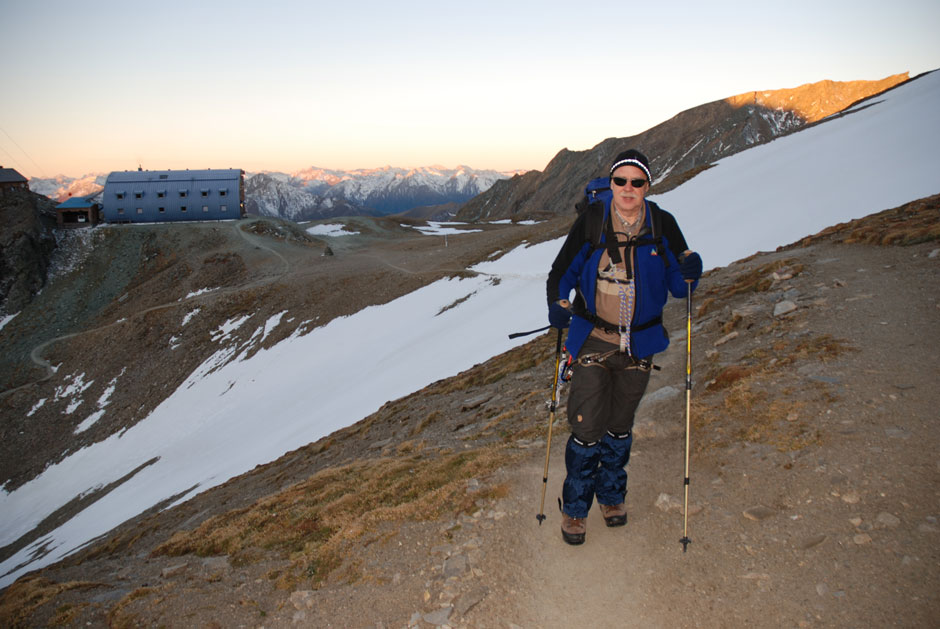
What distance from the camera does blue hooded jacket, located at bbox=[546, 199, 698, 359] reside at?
18.9 ft

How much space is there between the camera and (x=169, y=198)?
78875 mm

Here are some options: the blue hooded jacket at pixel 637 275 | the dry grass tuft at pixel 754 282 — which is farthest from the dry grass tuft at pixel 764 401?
the dry grass tuft at pixel 754 282

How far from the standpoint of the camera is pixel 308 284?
4869 cm

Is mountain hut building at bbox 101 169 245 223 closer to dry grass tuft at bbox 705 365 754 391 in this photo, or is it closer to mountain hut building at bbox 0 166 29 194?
mountain hut building at bbox 0 166 29 194

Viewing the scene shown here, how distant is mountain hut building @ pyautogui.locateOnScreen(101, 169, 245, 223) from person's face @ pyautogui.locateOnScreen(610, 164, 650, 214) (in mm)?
84589

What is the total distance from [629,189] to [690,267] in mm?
1163

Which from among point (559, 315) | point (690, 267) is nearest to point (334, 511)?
point (559, 315)

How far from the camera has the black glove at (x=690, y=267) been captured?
18.4 feet

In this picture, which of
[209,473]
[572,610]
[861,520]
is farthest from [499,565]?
[209,473]

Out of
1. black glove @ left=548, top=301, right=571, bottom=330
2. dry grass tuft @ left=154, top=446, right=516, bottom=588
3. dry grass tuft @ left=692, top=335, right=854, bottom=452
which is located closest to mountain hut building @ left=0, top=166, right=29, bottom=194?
dry grass tuft @ left=154, top=446, right=516, bottom=588

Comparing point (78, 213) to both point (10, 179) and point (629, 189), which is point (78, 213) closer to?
point (10, 179)

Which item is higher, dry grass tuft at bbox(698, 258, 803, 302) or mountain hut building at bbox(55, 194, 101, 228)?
mountain hut building at bbox(55, 194, 101, 228)

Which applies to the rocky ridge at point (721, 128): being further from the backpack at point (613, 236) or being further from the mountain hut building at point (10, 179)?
the backpack at point (613, 236)

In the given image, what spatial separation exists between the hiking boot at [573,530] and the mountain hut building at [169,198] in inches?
3354
